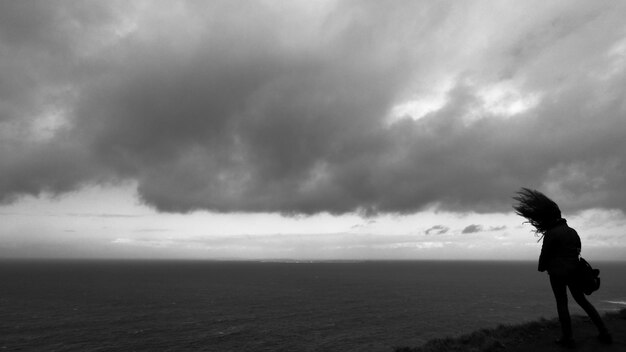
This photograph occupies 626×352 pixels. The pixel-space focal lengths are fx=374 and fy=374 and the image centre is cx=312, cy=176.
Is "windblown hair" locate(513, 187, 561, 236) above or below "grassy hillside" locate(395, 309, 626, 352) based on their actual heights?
above

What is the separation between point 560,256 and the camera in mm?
10336

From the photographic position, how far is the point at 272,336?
6394 cm

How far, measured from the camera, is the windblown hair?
35.5 feet

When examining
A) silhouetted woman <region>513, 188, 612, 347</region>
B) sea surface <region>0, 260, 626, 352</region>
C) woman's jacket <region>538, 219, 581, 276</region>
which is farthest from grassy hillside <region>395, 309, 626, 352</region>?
sea surface <region>0, 260, 626, 352</region>

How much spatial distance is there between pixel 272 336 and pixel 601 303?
91821 mm

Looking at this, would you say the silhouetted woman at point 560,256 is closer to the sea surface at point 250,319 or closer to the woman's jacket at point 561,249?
the woman's jacket at point 561,249

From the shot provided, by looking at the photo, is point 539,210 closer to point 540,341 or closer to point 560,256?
point 560,256

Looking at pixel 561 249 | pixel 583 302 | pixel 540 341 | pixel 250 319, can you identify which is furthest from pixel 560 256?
pixel 250 319

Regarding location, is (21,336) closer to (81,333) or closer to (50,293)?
(81,333)

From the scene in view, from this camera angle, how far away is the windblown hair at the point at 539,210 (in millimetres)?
10809

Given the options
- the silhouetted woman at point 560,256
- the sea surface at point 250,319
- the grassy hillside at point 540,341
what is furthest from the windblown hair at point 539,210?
the sea surface at point 250,319

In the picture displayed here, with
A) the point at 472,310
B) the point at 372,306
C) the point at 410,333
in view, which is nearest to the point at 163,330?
the point at 410,333

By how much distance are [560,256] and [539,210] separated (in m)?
1.38

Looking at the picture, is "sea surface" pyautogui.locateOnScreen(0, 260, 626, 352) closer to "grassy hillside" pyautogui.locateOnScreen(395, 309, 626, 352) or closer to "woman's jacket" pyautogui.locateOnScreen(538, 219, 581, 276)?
"grassy hillside" pyautogui.locateOnScreen(395, 309, 626, 352)
